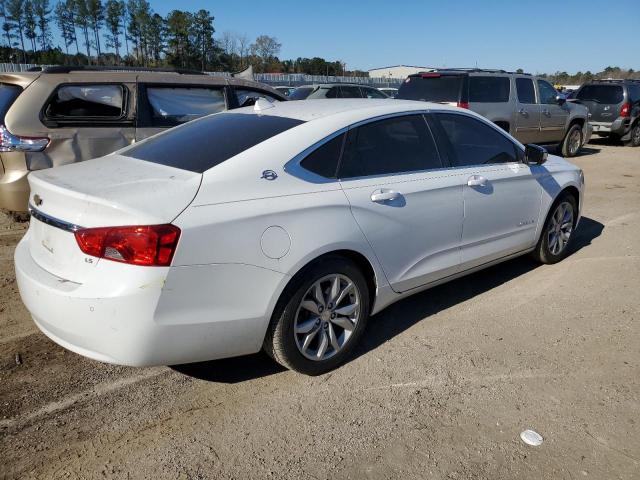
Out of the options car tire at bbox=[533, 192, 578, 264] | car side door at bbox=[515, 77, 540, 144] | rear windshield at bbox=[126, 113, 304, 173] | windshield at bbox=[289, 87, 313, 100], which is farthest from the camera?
windshield at bbox=[289, 87, 313, 100]

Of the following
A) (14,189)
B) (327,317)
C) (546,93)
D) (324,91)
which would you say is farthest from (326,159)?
(324,91)

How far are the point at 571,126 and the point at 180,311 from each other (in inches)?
515

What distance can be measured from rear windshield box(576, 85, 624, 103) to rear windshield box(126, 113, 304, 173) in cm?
1520

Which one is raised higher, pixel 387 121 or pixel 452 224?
pixel 387 121

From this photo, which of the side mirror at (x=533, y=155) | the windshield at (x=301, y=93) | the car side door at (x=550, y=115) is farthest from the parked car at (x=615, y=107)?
the side mirror at (x=533, y=155)

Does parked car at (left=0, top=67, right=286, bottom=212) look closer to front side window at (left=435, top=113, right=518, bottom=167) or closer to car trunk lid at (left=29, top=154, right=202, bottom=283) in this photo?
car trunk lid at (left=29, top=154, right=202, bottom=283)

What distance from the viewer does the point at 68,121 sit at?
529 cm

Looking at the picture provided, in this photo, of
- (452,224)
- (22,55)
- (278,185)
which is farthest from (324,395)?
(22,55)

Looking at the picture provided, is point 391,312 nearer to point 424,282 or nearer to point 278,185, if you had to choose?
point 424,282

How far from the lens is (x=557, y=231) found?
5.30 metres

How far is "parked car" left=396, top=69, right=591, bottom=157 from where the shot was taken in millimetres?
10094

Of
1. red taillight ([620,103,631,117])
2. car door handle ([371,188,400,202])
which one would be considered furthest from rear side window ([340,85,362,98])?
car door handle ([371,188,400,202])

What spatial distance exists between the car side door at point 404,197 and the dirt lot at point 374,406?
1.75 ft

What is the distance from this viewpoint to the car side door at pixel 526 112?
11188 millimetres
